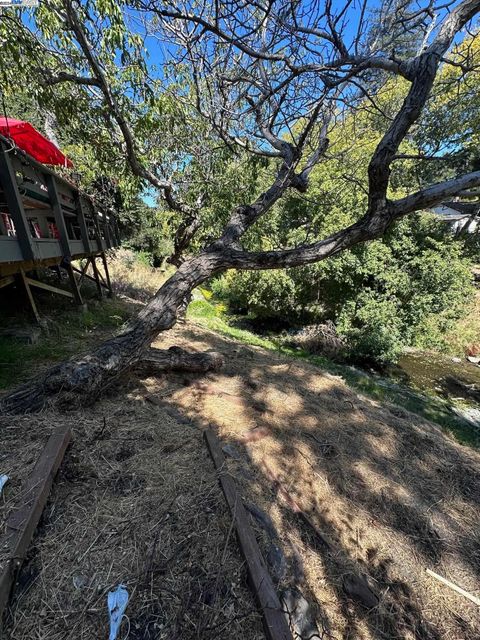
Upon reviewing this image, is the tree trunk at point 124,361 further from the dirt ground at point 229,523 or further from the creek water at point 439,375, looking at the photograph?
the creek water at point 439,375

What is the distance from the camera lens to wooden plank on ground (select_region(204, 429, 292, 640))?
46.5 inches

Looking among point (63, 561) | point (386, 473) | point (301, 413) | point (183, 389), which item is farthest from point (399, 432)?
point (63, 561)

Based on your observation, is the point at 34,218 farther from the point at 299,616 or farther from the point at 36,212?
the point at 299,616

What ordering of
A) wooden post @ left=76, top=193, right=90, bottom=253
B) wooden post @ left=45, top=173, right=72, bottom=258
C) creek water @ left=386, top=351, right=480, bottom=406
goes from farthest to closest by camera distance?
creek water @ left=386, top=351, right=480, bottom=406
wooden post @ left=76, top=193, right=90, bottom=253
wooden post @ left=45, top=173, right=72, bottom=258

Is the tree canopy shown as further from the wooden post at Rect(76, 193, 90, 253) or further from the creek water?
the creek water

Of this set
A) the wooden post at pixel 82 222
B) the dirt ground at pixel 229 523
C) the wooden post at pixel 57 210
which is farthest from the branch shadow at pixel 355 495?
the wooden post at pixel 82 222

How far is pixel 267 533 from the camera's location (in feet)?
5.48

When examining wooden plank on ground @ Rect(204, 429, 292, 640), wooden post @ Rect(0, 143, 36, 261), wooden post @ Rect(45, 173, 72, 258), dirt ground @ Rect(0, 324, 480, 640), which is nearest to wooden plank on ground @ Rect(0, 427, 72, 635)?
dirt ground @ Rect(0, 324, 480, 640)

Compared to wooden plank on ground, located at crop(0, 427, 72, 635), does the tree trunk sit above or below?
above

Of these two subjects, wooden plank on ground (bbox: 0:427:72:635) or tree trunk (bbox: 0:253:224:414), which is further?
tree trunk (bbox: 0:253:224:414)

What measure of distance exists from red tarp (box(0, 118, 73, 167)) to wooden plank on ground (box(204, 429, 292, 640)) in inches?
179

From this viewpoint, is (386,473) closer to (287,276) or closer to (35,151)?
(35,151)

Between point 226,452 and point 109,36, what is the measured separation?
3.64 m

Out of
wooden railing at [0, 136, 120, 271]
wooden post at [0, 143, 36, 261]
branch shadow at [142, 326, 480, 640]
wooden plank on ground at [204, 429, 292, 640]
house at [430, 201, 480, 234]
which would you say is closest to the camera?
wooden plank on ground at [204, 429, 292, 640]
